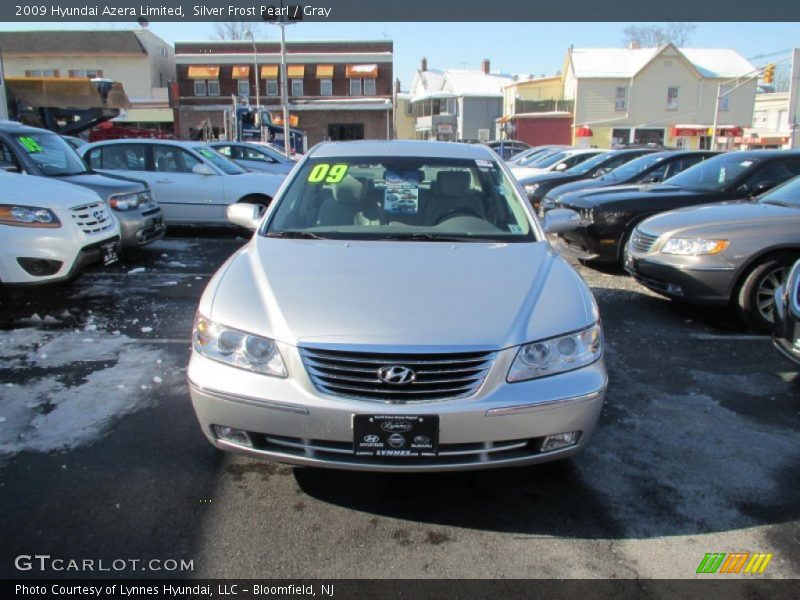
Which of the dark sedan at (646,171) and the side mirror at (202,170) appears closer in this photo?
the dark sedan at (646,171)

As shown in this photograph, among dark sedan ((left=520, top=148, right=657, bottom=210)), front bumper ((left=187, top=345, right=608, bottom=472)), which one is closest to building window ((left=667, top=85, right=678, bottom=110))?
dark sedan ((left=520, top=148, right=657, bottom=210))

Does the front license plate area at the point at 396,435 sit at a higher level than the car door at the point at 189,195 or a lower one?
lower

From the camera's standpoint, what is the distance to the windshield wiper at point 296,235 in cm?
381

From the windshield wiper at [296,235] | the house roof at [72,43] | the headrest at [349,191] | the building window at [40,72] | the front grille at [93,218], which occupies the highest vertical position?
the house roof at [72,43]

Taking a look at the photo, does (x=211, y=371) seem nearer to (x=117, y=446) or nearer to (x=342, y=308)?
(x=342, y=308)

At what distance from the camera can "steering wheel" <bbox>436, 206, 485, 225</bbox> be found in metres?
4.13

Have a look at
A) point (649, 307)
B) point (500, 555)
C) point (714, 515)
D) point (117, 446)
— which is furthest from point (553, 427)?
point (649, 307)

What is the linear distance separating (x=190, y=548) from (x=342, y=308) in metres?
1.17

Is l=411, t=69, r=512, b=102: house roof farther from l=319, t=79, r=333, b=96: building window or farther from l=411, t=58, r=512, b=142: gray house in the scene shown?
l=319, t=79, r=333, b=96: building window

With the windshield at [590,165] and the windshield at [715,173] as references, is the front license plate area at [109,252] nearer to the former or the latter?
the windshield at [715,173]

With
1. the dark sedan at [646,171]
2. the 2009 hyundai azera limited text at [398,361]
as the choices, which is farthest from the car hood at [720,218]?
the dark sedan at [646,171]

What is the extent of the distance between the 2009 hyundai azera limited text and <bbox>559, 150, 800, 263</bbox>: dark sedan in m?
4.71

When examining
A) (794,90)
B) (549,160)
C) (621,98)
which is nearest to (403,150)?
(549,160)

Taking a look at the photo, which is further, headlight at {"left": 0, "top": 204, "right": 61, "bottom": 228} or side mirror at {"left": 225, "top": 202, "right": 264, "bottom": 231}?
headlight at {"left": 0, "top": 204, "right": 61, "bottom": 228}
